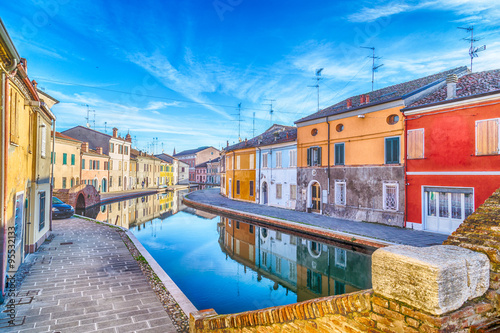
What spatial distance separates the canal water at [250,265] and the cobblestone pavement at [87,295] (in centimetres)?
225

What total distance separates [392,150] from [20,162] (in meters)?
16.2

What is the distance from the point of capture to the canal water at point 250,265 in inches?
357

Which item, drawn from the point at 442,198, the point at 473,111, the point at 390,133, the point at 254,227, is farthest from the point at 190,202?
the point at 473,111

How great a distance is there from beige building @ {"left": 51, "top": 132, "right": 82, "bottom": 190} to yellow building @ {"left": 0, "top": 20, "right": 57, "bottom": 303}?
1954 cm

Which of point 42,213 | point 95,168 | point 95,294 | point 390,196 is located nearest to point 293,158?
point 390,196

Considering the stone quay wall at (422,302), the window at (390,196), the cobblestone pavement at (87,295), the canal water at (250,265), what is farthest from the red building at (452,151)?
the cobblestone pavement at (87,295)

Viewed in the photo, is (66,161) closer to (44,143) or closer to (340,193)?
(44,143)

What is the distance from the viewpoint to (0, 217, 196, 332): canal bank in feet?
16.9

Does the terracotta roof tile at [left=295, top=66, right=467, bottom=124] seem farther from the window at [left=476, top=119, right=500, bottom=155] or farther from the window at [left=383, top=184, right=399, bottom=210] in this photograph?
the window at [left=383, top=184, right=399, bottom=210]

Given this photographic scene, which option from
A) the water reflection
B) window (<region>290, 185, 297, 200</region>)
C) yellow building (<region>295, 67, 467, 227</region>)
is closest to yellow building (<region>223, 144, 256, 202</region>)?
window (<region>290, 185, 297, 200</region>)

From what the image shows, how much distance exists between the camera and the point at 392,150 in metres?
15.7

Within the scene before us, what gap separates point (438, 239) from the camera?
1220 cm

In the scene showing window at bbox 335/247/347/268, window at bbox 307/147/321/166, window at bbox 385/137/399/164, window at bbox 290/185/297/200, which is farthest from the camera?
window at bbox 290/185/297/200

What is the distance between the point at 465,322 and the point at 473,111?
13.6 m
